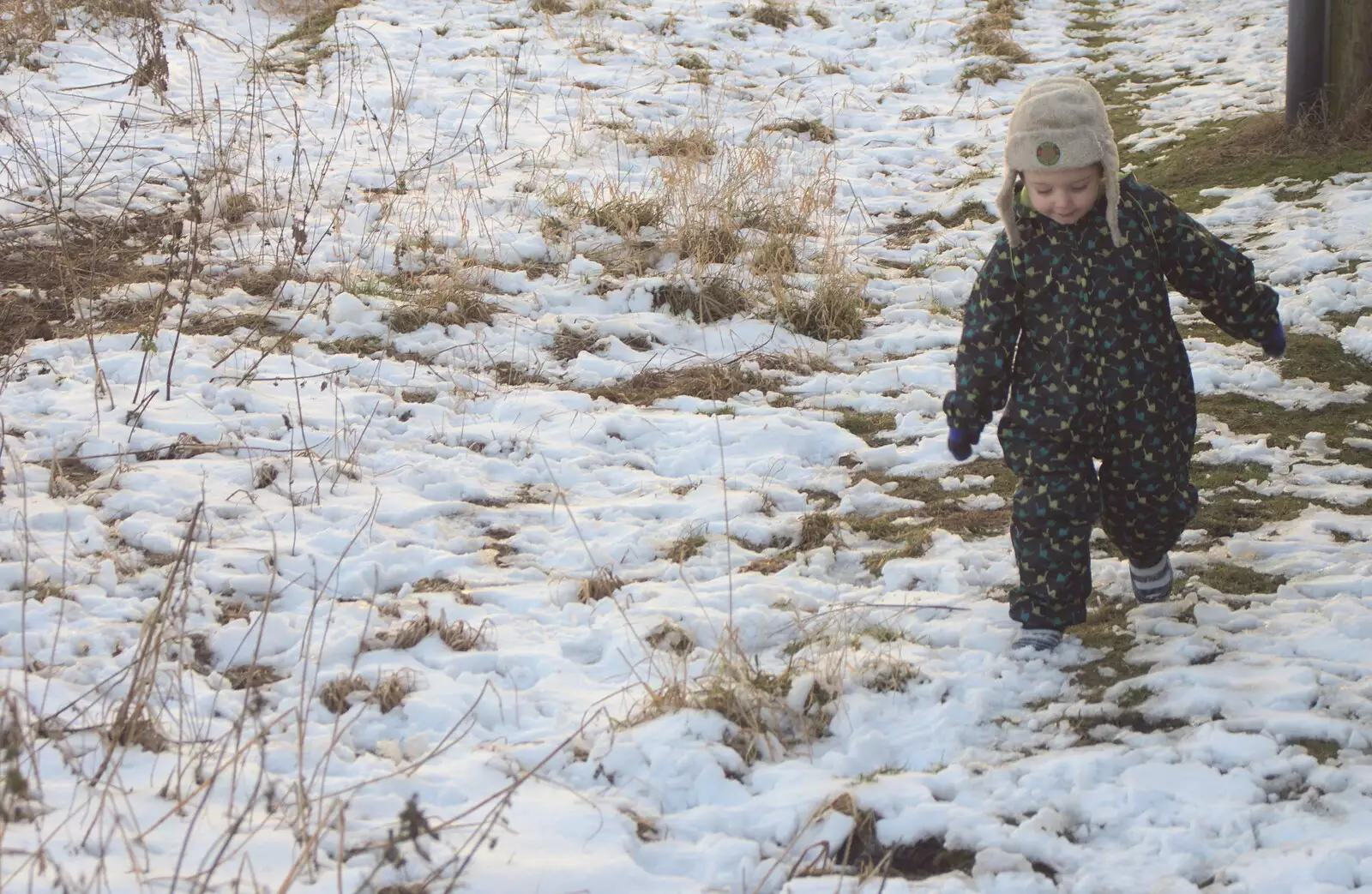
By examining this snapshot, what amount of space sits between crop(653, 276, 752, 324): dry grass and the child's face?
2.94 meters

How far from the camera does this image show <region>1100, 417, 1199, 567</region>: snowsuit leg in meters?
3.11

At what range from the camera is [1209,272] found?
3.05 metres

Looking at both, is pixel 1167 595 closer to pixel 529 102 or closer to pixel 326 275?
pixel 326 275

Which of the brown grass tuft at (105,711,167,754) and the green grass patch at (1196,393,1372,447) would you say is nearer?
the brown grass tuft at (105,711,167,754)

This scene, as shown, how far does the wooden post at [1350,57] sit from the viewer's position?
6480 millimetres

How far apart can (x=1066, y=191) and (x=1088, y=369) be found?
1.52 ft

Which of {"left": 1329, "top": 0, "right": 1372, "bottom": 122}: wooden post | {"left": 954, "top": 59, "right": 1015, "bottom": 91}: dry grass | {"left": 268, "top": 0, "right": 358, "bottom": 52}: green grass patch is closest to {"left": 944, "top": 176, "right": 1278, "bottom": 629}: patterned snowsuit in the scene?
{"left": 1329, "top": 0, "right": 1372, "bottom": 122}: wooden post

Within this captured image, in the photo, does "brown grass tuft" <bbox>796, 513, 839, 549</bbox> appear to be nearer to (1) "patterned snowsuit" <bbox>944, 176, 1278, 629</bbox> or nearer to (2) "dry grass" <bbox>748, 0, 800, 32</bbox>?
(1) "patterned snowsuit" <bbox>944, 176, 1278, 629</bbox>

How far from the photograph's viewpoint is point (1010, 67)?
952cm

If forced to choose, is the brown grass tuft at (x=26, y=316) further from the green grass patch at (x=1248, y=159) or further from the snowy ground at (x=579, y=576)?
the green grass patch at (x=1248, y=159)

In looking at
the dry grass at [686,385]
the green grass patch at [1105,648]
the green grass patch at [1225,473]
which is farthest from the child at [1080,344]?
the dry grass at [686,385]

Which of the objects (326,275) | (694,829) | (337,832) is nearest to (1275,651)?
(694,829)

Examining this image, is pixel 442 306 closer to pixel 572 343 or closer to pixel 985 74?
pixel 572 343

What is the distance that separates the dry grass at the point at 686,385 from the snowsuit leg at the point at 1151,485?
2.16 metres
